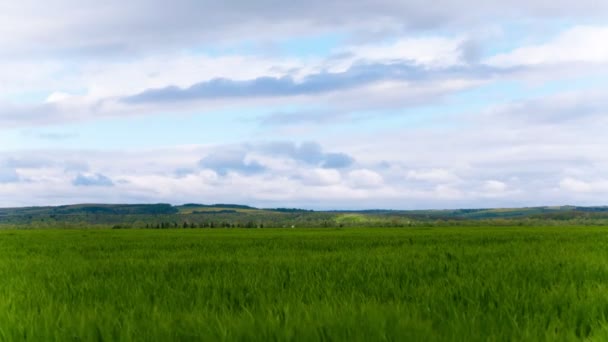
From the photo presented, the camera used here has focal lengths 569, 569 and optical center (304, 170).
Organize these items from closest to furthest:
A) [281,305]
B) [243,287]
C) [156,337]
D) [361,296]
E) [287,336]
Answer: [287,336] < [156,337] < [281,305] < [361,296] < [243,287]

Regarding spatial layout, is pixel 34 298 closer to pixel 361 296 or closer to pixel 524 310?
pixel 361 296

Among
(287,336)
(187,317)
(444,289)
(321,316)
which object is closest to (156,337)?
(187,317)

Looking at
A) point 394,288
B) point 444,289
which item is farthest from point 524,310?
point 394,288

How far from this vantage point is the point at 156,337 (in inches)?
159

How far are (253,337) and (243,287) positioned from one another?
3213mm


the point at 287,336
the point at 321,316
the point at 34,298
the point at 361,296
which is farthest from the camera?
the point at 34,298

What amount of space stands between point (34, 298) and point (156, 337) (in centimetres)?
318

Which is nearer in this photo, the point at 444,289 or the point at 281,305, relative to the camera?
the point at 281,305

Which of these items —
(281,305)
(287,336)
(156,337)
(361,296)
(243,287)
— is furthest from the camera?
(243,287)

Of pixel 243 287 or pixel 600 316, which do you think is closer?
pixel 600 316

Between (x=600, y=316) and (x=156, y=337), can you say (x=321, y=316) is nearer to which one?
(x=156, y=337)

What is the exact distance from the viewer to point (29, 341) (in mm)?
4195

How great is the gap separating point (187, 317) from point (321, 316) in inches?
43.6

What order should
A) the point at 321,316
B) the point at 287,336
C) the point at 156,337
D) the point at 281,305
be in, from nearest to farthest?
1. the point at 287,336
2. the point at 156,337
3. the point at 321,316
4. the point at 281,305
